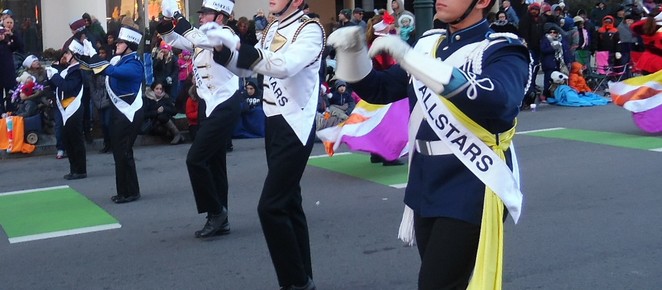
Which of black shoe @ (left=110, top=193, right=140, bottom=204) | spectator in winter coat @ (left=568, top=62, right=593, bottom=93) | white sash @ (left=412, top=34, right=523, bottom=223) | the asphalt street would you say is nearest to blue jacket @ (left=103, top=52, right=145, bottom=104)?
black shoe @ (left=110, top=193, right=140, bottom=204)

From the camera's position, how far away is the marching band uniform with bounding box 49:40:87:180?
10.1 m

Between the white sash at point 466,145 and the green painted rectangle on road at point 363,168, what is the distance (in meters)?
5.70

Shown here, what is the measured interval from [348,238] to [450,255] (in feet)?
11.7

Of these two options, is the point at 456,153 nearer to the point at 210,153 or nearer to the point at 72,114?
the point at 210,153

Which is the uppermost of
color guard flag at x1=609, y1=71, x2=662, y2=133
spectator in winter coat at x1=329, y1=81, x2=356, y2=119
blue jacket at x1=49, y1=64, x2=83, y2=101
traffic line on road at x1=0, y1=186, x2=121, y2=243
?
blue jacket at x1=49, y1=64, x2=83, y2=101

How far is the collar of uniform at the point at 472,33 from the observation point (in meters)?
3.33

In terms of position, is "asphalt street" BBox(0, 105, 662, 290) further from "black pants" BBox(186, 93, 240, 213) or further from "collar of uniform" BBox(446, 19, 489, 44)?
"collar of uniform" BBox(446, 19, 489, 44)

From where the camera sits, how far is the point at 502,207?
330 centimetres

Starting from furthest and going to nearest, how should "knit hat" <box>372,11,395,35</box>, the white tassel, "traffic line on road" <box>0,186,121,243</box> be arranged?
"knit hat" <box>372,11,395,35</box>, "traffic line on road" <box>0,186,121,243</box>, the white tassel

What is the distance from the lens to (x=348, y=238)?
6.79 m

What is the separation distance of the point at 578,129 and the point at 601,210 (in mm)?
5521

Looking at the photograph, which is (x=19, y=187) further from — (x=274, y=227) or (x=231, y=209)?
(x=274, y=227)

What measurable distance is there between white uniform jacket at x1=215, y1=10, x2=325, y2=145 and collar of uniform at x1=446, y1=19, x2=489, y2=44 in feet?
4.26

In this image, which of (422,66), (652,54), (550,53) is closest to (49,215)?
(422,66)
